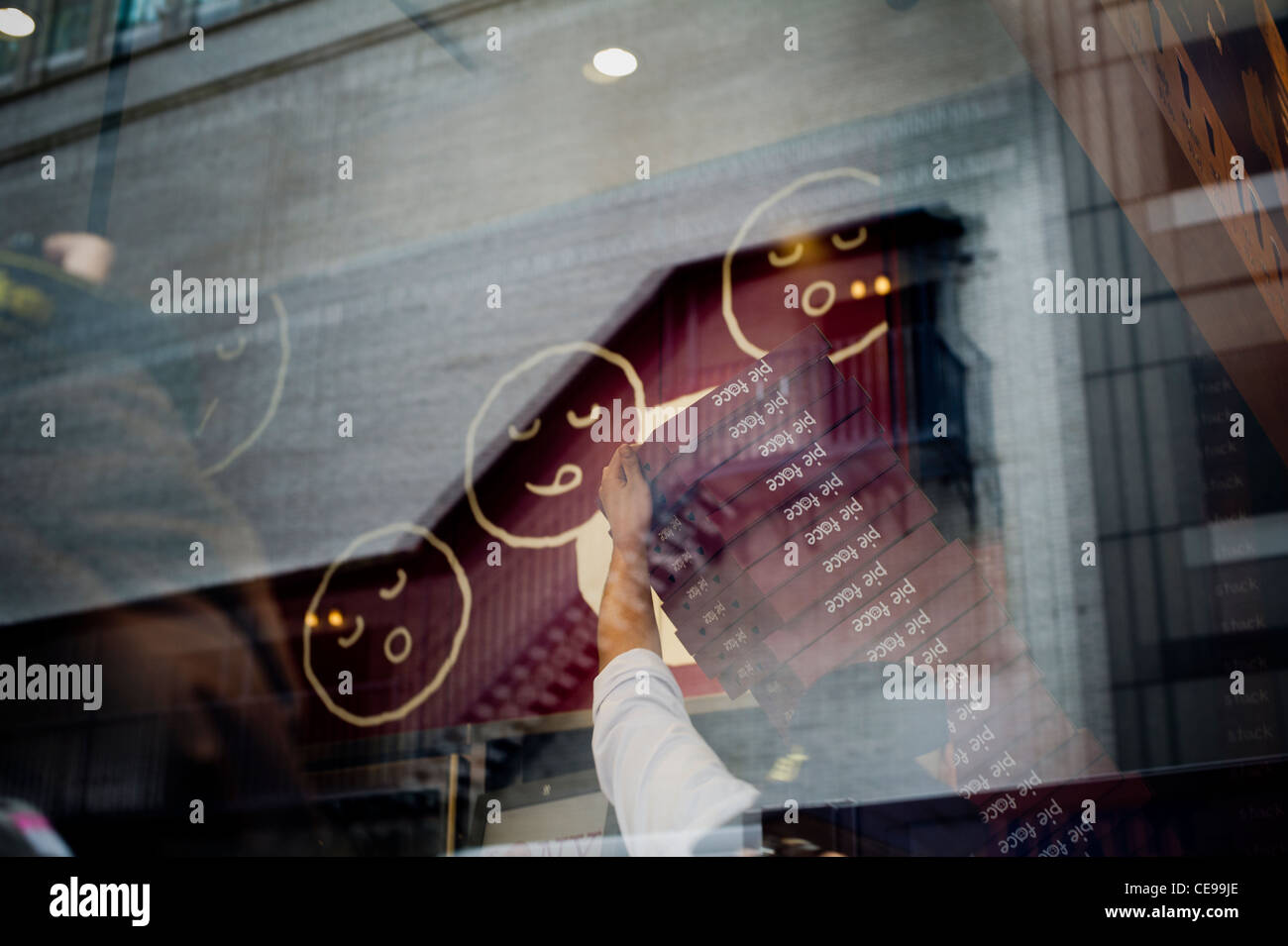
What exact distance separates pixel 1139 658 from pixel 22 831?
2422 millimetres

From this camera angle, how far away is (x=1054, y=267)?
2.12 meters

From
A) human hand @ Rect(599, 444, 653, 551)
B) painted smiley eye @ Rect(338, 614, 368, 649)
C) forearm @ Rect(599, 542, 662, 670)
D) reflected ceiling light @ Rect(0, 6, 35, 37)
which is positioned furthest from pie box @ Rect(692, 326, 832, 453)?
reflected ceiling light @ Rect(0, 6, 35, 37)

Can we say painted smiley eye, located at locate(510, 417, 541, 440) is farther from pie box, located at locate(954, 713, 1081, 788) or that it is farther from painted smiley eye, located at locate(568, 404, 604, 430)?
pie box, located at locate(954, 713, 1081, 788)

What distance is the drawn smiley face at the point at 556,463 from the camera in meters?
2.52

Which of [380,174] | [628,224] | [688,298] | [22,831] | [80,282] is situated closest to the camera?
[22,831]

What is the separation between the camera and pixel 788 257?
2.48 meters

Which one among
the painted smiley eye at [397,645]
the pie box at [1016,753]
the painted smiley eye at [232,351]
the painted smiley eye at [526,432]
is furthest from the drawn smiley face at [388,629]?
the pie box at [1016,753]

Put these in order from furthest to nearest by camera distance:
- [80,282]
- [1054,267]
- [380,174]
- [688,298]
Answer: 1. [80,282]
2. [380,174]
3. [688,298]
4. [1054,267]

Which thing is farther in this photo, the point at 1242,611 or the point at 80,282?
the point at 80,282

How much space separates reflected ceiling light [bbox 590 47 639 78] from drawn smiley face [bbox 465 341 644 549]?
2.51 ft

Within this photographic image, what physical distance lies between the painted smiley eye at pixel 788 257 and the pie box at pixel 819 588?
0.95 meters

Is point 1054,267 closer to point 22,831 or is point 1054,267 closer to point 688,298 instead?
point 688,298

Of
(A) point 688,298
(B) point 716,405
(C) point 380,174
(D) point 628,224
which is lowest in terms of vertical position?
(B) point 716,405

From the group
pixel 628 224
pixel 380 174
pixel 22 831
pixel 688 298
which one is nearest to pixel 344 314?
pixel 380 174
